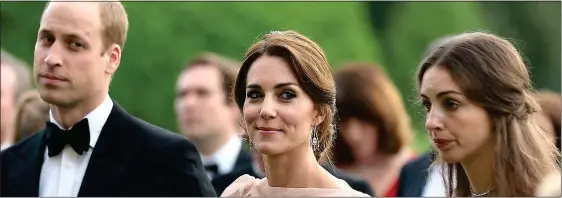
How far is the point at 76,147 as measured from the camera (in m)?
5.06

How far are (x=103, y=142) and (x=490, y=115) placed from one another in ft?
5.50

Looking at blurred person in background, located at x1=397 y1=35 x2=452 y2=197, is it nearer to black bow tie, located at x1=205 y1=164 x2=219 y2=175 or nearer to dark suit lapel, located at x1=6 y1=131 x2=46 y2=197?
black bow tie, located at x1=205 y1=164 x2=219 y2=175

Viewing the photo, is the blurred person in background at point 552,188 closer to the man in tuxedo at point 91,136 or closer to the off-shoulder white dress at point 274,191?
the off-shoulder white dress at point 274,191

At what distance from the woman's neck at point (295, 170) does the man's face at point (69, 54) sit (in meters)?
0.86

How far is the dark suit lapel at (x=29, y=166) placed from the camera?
505 centimetres

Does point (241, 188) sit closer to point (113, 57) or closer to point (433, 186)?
point (113, 57)

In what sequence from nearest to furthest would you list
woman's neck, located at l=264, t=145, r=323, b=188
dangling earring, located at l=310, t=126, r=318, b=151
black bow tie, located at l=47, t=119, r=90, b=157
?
woman's neck, located at l=264, t=145, r=323, b=188
dangling earring, located at l=310, t=126, r=318, b=151
black bow tie, located at l=47, t=119, r=90, b=157

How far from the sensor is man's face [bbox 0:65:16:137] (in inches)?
293

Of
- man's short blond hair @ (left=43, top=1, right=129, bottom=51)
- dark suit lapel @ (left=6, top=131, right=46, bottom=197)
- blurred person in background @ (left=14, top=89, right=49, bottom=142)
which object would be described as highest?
man's short blond hair @ (left=43, top=1, right=129, bottom=51)

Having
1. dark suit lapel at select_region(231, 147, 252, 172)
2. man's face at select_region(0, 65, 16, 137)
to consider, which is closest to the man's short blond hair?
man's face at select_region(0, 65, 16, 137)

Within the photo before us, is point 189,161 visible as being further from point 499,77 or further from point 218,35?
point 218,35

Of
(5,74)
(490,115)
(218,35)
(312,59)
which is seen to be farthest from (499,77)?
(218,35)

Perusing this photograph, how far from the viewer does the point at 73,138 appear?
5.04 meters

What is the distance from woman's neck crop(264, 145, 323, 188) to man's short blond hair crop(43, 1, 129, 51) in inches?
35.5
